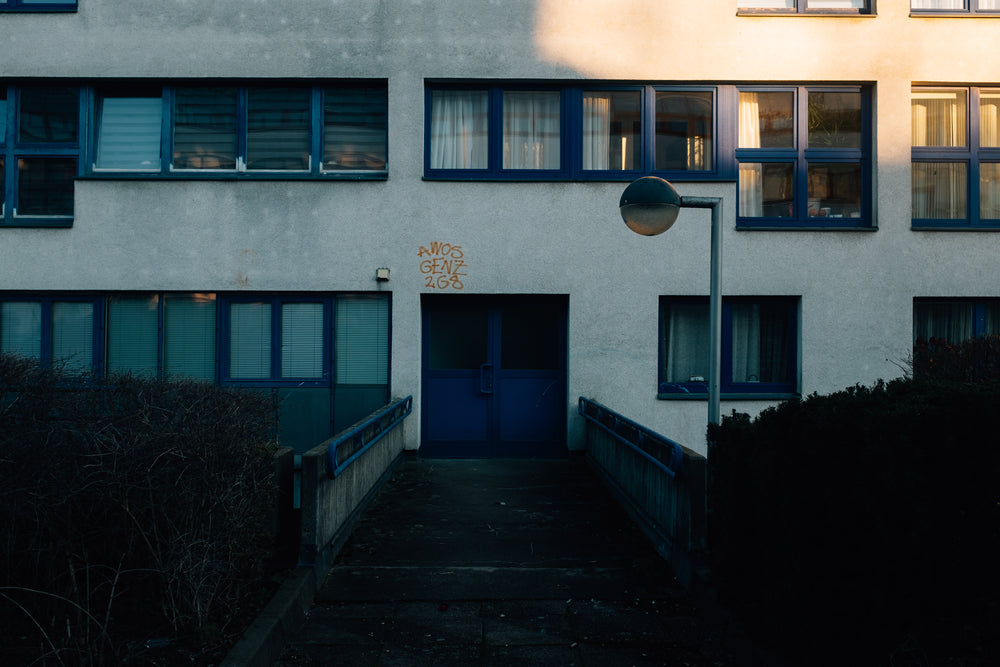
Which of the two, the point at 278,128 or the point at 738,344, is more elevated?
the point at 278,128

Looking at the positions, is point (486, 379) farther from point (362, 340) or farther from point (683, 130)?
point (683, 130)

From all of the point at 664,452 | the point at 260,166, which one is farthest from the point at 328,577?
the point at 260,166

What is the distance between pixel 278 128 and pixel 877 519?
10.6m

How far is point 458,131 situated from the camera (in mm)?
12367

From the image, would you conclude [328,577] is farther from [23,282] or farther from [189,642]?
[23,282]

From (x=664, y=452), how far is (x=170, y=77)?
30.9ft

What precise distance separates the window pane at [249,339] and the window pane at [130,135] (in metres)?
2.57

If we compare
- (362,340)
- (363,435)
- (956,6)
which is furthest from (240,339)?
A: (956,6)

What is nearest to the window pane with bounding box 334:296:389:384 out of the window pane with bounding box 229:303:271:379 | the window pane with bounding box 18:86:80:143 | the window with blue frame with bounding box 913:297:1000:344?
the window pane with bounding box 229:303:271:379

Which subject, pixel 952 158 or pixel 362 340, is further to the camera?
pixel 952 158

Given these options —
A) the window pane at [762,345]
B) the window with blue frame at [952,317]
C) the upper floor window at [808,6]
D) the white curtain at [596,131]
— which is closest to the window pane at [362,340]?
the white curtain at [596,131]

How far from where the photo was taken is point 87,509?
502cm

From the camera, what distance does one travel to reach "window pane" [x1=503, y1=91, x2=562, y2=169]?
40.5ft

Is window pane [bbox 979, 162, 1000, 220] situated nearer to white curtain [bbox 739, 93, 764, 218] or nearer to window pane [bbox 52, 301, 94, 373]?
white curtain [bbox 739, 93, 764, 218]
